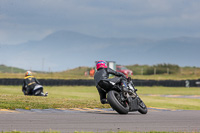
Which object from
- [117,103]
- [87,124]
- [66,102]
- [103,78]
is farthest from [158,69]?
[87,124]

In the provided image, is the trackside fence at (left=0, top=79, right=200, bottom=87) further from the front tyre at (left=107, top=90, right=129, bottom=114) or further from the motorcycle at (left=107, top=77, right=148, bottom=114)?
the front tyre at (left=107, top=90, right=129, bottom=114)

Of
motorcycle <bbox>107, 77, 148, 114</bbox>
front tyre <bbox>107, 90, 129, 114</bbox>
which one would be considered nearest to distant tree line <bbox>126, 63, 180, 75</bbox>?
motorcycle <bbox>107, 77, 148, 114</bbox>

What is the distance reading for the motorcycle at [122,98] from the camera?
10539 millimetres

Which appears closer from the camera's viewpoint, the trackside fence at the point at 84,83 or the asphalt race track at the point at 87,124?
the asphalt race track at the point at 87,124

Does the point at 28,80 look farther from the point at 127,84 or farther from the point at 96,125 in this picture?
the point at 96,125

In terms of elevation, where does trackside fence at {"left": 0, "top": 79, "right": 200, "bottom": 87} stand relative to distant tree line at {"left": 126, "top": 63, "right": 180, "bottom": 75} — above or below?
below

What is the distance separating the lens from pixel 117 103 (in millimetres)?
10516

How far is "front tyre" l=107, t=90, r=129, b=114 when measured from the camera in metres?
10.5

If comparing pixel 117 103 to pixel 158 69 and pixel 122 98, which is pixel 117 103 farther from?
pixel 158 69

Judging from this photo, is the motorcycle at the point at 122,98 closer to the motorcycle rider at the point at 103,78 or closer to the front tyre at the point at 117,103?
the front tyre at the point at 117,103

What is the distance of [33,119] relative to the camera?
29.0 ft

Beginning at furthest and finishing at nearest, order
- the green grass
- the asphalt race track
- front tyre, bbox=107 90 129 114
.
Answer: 1. the green grass
2. front tyre, bbox=107 90 129 114
3. the asphalt race track

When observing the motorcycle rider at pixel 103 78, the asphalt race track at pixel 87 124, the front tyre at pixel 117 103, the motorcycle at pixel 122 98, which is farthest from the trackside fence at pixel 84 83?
the asphalt race track at pixel 87 124

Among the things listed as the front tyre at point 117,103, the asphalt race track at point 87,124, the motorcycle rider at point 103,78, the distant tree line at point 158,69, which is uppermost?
the distant tree line at point 158,69
